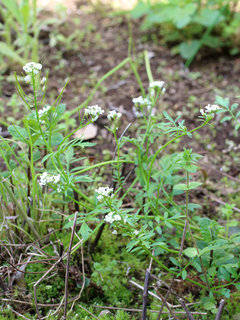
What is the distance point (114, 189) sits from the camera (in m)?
2.04

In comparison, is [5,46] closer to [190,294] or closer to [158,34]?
[158,34]

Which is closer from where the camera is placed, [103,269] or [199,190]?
[103,269]

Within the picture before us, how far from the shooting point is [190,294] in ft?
5.99

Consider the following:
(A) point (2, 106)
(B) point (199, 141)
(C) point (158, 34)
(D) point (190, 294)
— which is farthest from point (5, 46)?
(D) point (190, 294)

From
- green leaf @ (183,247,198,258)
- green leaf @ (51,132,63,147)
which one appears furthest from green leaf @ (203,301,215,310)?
green leaf @ (51,132,63,147)

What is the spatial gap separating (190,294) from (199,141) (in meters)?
1.35

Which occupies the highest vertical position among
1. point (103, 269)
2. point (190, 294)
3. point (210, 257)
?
point (210, 257)

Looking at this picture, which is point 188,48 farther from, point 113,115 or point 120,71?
point 113,115

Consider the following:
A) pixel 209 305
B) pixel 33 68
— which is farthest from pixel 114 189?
pixel 33 68

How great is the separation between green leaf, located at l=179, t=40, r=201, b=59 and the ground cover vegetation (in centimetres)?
10

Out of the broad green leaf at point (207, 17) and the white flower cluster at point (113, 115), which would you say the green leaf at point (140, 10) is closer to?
the broad green leaf at point (207, 17)

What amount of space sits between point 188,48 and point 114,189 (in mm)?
2140

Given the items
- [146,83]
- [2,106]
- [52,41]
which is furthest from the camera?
[52,41]

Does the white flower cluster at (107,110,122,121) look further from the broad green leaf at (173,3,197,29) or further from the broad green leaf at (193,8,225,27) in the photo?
the broad green leaf at (193,8,225,27)
